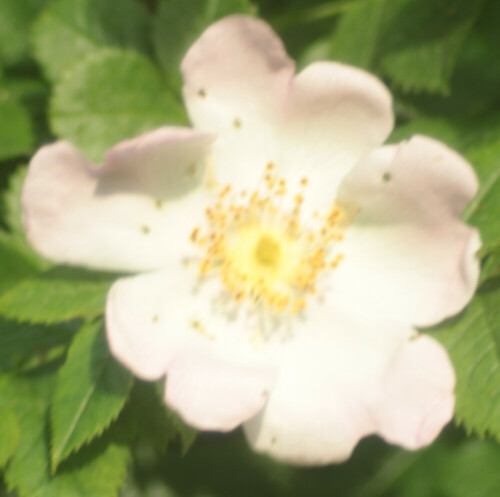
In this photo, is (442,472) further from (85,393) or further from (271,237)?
(85,393)

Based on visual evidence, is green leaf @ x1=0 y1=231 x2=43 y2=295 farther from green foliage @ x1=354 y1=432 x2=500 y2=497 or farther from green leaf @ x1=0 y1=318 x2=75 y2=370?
green foliage @ x1=354 y1=432 x2=500 y2=497

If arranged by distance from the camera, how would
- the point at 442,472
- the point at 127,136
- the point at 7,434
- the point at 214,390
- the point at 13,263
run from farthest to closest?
the point at 442,472
the point at 13,263
the point at 127,136
the point at 7,434
the point at 214,390

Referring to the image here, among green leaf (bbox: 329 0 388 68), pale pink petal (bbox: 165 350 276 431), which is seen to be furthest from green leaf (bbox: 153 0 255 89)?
pale pink petal (bbox: 165 350 276 431)

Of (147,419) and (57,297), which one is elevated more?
(57,297)

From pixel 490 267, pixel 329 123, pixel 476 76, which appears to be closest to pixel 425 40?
pixel 476 76

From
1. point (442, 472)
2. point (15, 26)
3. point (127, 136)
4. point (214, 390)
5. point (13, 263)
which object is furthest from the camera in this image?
point (442, 472)

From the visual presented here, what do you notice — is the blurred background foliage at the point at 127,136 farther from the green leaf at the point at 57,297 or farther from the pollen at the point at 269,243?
the pollen at the point at 269,243
